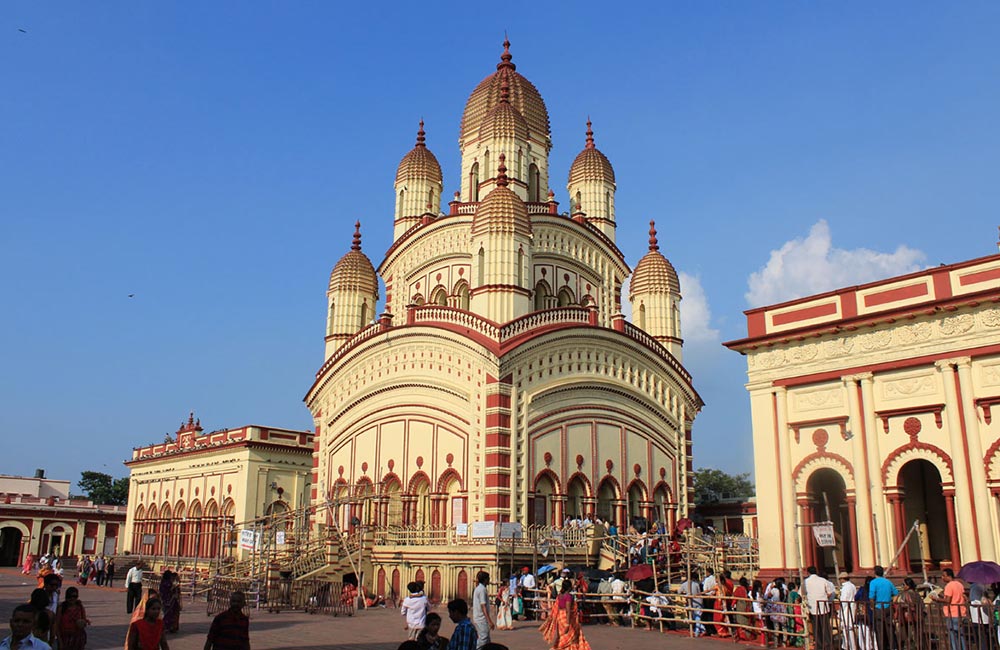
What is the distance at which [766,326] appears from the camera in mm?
21594

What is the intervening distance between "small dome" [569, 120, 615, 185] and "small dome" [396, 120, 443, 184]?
6022 mm

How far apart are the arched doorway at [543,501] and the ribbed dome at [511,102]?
15.4 m

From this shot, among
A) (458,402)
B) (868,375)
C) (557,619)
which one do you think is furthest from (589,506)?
(557,619)

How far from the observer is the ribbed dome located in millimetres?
38094

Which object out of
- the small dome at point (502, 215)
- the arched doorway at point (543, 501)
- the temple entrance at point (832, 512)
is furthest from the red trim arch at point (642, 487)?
the temple entrance at point (832, 512)

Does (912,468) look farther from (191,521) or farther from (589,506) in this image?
(191,521)

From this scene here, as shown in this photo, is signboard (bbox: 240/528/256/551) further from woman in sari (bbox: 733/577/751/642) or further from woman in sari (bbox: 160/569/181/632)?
woman in sari (bbox: 733/577/751/642)

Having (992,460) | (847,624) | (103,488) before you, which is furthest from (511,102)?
(103,488)

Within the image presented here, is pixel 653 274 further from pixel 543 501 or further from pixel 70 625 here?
pixel 70 625

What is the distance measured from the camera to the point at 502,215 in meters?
31.2

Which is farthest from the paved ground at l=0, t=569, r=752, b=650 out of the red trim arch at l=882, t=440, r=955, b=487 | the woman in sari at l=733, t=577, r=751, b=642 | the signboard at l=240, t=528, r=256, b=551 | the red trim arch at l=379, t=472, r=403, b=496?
the red trim arch at l=379, t=472, r=403, b=496

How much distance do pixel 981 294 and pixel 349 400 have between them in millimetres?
23104

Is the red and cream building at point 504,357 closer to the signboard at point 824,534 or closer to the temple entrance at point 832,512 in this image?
the temple entrance at point 832,512

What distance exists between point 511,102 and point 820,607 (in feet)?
90.8
